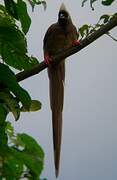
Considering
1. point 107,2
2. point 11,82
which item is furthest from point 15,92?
point 107,2

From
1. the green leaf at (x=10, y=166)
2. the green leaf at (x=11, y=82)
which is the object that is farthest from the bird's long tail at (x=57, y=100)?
the green leaf at (x=11, y=82)

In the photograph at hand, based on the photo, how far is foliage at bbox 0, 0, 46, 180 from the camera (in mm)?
1049

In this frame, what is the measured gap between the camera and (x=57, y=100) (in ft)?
4.97

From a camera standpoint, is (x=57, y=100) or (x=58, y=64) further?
(x=58, y=64)

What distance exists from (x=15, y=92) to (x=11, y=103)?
0.04 m

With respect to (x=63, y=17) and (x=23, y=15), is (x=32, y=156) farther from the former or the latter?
(x=63, y=17)

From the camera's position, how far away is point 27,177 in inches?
53.9

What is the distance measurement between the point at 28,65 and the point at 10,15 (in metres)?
0.15

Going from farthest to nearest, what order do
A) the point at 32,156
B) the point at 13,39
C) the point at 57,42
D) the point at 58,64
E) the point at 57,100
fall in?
1. the point at 57,42
2. the point at 58,64
3. the point at 57,100
4. the point at 32,156
5. the point at 13,39

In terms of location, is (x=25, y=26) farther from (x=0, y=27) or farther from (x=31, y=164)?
(x=31, y=164)

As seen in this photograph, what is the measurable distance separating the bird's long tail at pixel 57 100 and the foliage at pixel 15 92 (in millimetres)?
71

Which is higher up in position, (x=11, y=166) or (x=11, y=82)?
(x=11, y=82)

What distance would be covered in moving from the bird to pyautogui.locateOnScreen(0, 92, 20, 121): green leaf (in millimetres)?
207

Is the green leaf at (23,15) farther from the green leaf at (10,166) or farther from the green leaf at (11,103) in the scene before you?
the green leaf at (10,166)
